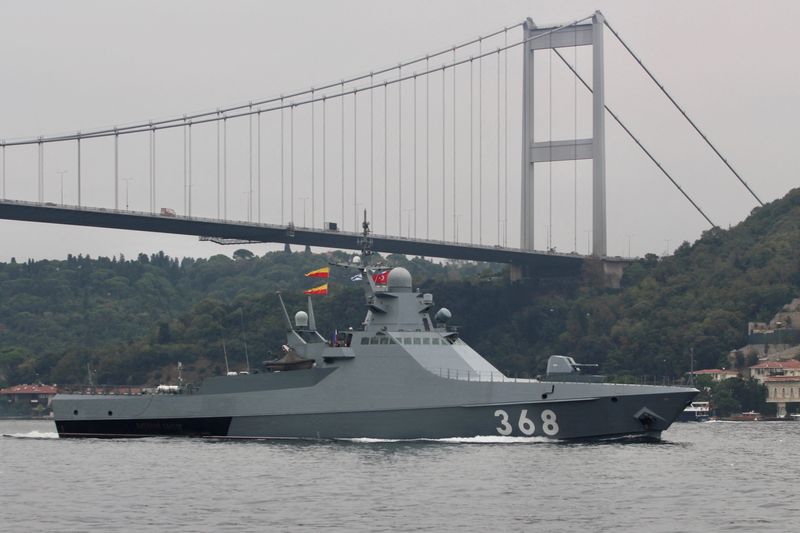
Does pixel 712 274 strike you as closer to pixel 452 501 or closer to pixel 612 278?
pixel 612 278

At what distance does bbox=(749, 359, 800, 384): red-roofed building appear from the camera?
3388 inches

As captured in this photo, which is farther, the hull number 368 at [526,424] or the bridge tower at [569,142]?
the bridge tower at [569,142]

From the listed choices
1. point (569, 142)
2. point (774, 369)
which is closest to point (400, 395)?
point (774, 369)

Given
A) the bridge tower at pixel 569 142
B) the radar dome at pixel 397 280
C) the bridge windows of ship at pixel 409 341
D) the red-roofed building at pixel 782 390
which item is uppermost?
the bridge tower at pixel 569 142

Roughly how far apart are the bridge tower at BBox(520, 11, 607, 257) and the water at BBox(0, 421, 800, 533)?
44601 mm

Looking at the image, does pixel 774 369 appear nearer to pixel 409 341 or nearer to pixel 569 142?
pixel 569 142

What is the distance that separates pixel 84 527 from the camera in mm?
29297

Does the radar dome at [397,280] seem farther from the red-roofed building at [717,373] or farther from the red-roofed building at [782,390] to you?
the red-roofed building at [782,390]

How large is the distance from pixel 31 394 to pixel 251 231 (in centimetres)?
3027

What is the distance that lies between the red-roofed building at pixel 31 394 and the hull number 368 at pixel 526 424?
63.0 meters

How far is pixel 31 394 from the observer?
102 m

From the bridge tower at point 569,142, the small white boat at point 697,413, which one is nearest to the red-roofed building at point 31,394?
the bridge tower at point 569,142

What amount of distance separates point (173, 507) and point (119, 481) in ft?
17.8

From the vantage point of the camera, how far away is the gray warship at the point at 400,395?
43.3 meters
